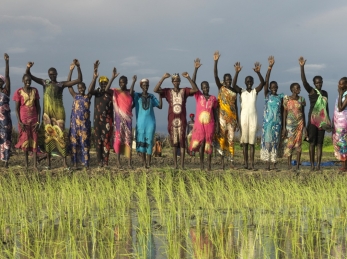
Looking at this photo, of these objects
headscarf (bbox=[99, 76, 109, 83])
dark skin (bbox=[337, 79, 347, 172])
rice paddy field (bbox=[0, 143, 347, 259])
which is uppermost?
headscarf (bbox=[99, 76, 109, 83])

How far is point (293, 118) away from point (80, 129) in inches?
175

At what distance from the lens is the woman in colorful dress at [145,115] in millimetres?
10234

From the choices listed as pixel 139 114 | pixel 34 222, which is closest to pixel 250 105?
pixel 139 114

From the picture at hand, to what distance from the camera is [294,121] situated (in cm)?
1053

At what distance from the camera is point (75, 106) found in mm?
10031

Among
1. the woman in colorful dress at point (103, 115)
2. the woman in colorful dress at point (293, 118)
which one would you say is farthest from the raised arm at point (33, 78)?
the woman in colorful dress at point (293, 118)

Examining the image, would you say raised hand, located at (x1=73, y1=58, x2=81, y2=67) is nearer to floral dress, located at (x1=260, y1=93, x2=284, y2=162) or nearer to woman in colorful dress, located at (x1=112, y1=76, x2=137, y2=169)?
woman in colorful dress, located at (x1=112, y1=76, x2=137, y2=169)

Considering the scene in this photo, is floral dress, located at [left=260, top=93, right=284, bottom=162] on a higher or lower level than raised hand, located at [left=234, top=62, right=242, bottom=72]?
lower

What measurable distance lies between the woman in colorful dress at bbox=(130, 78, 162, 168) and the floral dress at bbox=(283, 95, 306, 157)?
2734 mm

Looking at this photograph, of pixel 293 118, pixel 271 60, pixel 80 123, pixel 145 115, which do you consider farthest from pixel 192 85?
pixel 80 123

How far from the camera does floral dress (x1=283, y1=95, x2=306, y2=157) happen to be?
1048cm

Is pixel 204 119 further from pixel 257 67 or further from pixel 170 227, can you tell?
pixel 170 227

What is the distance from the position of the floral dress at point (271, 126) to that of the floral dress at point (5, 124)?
5.33 metres

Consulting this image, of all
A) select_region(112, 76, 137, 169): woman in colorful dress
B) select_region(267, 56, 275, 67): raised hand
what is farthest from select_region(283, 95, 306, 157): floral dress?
Result: select_region(112, 76, 137, 169): woman in colorful dress
